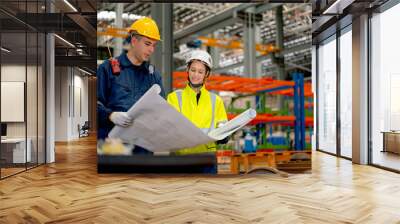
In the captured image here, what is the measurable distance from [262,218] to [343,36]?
227 inches

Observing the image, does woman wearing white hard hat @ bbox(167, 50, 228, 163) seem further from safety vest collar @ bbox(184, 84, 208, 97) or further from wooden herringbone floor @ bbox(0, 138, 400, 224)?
wooden herringbone floor @ bbox(0, 138, 400, 224)

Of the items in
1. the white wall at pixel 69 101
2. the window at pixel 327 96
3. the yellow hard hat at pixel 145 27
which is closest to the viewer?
the yellow hard hat at pixel 145 27

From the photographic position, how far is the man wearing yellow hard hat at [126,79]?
5.06 meters

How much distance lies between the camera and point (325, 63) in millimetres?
8945

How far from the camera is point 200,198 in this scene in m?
4.12

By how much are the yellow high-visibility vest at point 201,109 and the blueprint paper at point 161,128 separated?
0.22m

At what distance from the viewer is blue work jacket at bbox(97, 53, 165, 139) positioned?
506 centimetres

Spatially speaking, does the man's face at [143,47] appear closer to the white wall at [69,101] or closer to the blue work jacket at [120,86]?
the blue work jacket at [120,86]

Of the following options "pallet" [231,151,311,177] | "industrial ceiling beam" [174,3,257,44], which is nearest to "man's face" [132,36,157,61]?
"industrial ceiling beam" [174,3,257,44]

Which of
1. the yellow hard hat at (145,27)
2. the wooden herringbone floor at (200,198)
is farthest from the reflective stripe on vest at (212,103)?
the yellow hard hat at (145,27)

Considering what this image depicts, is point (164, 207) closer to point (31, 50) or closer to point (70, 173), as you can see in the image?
point (70, 173)

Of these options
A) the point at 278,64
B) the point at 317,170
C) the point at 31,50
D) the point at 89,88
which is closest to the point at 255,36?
the point at 278,64

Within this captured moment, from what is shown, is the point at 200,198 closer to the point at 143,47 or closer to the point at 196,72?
the point at 196,72

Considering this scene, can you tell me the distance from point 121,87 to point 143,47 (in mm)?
582
